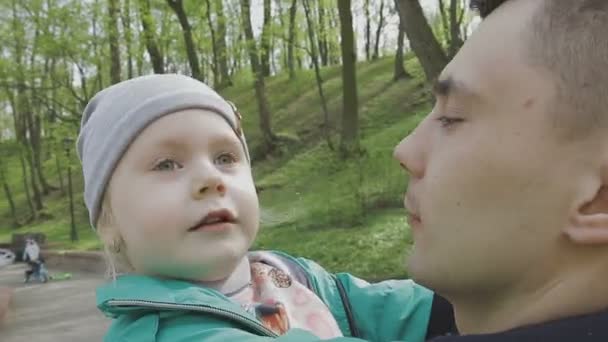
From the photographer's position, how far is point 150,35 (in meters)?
20.0

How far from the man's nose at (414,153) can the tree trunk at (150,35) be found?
1928cm

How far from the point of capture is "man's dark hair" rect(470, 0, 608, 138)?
2.67 ft

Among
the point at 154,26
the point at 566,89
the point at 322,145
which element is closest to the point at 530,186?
the point at 566,89

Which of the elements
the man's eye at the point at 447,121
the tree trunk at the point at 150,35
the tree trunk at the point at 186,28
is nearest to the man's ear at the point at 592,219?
the man's eye at the point at 447,121

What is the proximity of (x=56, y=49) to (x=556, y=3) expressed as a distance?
21877 millimetres

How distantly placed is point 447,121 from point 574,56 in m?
0.17

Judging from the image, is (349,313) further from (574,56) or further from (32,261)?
(32,261)

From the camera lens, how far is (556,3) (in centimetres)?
87

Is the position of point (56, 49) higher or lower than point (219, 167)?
higher

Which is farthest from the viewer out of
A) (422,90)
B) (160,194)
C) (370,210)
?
(422,90)

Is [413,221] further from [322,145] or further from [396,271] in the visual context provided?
[322,145]

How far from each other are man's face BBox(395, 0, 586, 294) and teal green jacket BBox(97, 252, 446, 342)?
0.17 meters

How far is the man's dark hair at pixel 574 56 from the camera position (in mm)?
814

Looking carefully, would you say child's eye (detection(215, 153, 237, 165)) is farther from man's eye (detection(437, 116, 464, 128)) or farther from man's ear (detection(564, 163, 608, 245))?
man's ear (detection(564, 163, 608, 245))
